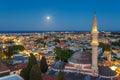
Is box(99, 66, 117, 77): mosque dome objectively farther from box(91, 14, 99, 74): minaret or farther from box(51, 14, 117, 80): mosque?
box(91, 14, 99, 74): minaret

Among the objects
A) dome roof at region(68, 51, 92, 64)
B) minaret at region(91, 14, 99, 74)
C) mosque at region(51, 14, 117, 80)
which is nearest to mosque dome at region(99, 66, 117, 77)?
mosque at region(51, 14, 117, 80)

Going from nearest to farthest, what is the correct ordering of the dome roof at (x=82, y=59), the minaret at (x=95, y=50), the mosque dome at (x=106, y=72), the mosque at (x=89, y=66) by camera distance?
the mosque dome at (x=106, y=72) → the mosque at (x=89, y=66) → the minaret at (x=95, y=50) → the dome roof at (x=82, y=59)

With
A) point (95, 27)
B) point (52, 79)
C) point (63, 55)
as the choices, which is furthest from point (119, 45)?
point (52, 79)

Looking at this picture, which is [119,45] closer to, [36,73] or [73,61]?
[73,61]

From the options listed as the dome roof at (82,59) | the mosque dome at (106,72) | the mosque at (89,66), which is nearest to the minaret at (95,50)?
the mosque at (89,66)

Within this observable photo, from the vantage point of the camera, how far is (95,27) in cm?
2558

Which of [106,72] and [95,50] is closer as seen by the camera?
[106,72]

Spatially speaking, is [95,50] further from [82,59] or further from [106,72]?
[106,72]

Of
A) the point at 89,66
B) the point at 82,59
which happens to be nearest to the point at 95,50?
the point at 82,59

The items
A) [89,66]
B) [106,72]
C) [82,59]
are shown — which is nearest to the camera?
[106,72]

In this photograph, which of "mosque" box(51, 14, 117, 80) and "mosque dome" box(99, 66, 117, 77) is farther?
"mosque" box(51, 14, 117, 80)

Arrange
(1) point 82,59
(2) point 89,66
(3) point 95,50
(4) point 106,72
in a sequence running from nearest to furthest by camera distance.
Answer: (4) point 106,72 < (2) point 89,66 < (1) point 82,59 < (3) point 95,50

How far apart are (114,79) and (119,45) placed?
203 ft

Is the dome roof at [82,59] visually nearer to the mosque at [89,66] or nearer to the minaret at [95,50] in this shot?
the mosque at [89,66]
